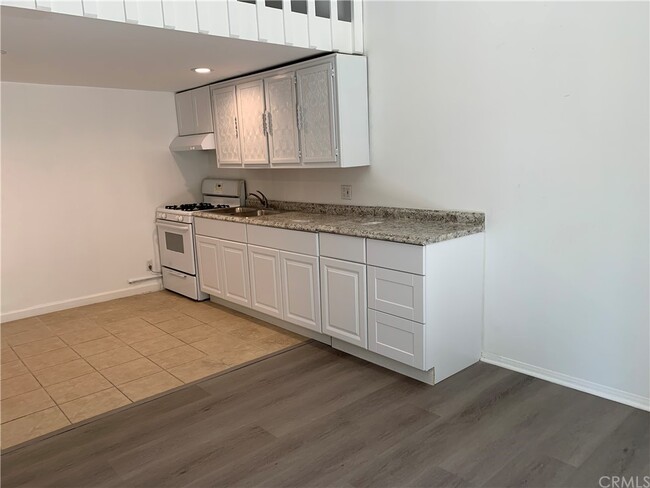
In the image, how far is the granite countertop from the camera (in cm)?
285

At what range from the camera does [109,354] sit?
3561 mm

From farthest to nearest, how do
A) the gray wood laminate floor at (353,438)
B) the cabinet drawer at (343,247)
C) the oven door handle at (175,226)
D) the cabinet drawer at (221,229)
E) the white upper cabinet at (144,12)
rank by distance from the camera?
the oven door handle at (175,226), the cabinet drawer at (221,229), the cabinet drawer at (343,247), the white upper cabinet at (144,12), the gray wood laminate floor at (353,438)

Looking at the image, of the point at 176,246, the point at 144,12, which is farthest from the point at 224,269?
the point at 144,12

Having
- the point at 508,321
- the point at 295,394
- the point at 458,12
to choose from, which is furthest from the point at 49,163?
the point at 508,321

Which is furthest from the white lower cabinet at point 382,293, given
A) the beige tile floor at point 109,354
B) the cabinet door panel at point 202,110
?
the cabinet door panel at point 202,110

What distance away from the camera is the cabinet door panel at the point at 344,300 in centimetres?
Result: 310

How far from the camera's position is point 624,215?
2479 mm

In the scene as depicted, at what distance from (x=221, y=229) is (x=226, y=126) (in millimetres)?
981

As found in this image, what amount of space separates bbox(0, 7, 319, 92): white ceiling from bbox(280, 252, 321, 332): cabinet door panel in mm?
1448

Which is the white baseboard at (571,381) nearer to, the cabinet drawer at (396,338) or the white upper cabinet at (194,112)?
the cabinet drawer at (396,338)

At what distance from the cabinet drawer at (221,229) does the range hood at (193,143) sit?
0.73 meters

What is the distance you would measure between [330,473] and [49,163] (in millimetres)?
3829

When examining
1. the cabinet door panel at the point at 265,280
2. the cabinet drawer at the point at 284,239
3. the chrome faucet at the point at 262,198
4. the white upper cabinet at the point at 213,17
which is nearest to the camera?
the white upper cabinet at the point at 213,17

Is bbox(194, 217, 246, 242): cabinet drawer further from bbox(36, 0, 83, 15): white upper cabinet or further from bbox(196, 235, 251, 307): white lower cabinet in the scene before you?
bbox(36, 0, 83, 15): white upper cabinet
